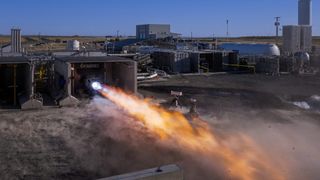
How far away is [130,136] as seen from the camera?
56.4 ft

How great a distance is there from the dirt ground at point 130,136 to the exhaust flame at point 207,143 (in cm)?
51

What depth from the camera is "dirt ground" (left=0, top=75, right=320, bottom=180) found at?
1305 centimetres

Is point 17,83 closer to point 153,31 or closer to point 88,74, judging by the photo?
point 88,74

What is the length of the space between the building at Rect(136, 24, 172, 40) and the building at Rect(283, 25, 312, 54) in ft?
72.4

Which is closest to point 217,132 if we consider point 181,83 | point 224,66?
point 181,83

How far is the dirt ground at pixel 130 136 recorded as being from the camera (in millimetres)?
13045

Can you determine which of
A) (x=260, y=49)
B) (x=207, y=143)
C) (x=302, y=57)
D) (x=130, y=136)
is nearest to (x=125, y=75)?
(x=130, y=136)

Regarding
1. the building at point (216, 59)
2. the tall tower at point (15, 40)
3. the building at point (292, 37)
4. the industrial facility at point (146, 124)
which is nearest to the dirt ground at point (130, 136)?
the industrial facility at point (146, 124)

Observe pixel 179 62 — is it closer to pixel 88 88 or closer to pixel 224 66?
pixel 224 66

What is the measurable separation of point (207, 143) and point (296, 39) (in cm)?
4291

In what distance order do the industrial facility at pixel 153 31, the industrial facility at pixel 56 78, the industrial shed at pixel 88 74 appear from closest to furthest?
the industrial facility at pixel 56 78
the industrial shed at pixel 88 74
the industrial facility at pixel 153 31

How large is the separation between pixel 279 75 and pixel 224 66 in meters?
6.54

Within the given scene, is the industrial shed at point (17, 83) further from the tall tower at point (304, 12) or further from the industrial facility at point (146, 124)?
the tall tower at point (304, 12)

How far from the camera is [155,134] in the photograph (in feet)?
57.5
